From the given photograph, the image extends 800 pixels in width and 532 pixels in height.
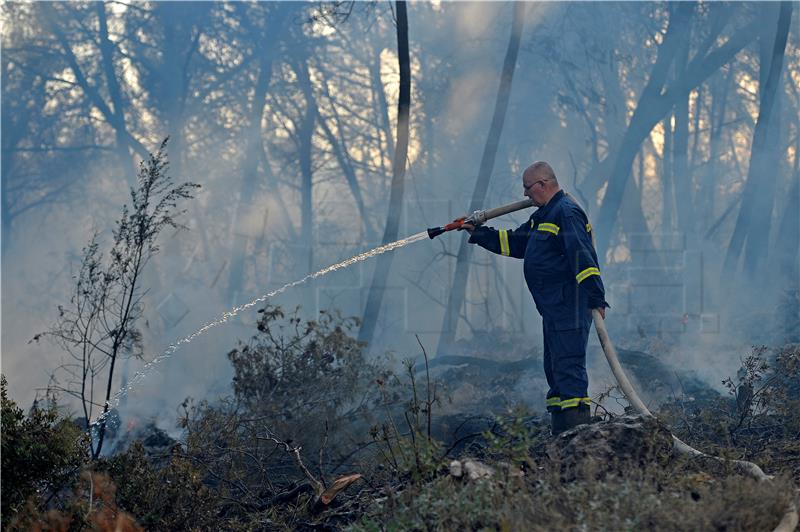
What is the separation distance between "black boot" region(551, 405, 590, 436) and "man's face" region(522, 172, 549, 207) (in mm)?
1340

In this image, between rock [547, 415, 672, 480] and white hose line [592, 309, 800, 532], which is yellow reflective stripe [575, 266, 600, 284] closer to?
white hose line [592, 309, 800, 532]

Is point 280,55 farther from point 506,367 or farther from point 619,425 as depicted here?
point 619,425

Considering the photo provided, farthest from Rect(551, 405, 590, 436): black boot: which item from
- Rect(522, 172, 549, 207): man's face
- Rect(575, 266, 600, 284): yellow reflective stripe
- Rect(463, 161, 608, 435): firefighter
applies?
Rect(522, 172, 549, 207): man's face

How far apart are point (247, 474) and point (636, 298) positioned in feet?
39.0

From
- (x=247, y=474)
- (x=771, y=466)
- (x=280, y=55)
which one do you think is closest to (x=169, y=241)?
(x=280, y=55)

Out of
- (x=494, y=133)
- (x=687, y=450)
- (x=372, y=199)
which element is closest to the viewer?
(x=687, y=450)

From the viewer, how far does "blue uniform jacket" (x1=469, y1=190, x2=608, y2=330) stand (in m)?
5.48

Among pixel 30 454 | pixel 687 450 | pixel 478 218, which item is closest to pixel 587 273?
pixel 478 218

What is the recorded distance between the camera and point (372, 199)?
78.1 ft

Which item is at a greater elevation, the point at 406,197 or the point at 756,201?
the point at 406,197

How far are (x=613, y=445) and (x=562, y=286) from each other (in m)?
1.36

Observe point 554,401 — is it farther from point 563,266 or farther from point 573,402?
point 563,266

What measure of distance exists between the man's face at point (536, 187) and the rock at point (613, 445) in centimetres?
A: 162

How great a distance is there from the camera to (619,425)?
15.3ft
